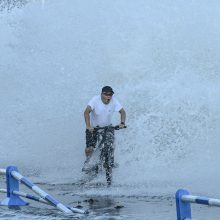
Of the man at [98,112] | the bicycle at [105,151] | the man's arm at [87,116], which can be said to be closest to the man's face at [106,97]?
the man at [98,112]

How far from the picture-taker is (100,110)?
1403 centimetres

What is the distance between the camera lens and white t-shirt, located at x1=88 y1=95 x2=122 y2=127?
1404cm

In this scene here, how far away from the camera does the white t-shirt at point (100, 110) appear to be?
14.0 meters

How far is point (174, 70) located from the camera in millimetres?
21547

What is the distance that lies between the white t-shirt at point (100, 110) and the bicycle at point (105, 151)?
281mm

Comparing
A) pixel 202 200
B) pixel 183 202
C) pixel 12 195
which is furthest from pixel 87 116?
pixel 202 200

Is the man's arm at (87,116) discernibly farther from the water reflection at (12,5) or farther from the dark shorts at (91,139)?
the water reflection at (12,5)

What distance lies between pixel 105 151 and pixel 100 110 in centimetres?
89

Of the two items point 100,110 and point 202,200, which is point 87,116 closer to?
point 100,110

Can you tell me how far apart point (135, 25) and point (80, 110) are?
6164 millimetres

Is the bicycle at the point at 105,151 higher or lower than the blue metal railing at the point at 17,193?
higher

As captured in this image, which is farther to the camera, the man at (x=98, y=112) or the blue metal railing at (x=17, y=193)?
the man at (x=98, y=112)

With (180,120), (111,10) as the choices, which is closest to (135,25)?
(111,10)

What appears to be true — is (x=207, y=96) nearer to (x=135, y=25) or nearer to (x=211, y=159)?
(x=211, y=159)
